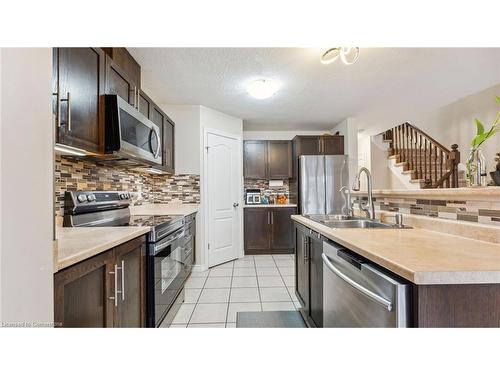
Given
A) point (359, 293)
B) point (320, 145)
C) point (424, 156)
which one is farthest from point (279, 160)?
point (359, 293)

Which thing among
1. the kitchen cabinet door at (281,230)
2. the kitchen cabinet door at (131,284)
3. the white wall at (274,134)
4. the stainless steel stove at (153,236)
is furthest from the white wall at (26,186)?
the white wall at (274,134)

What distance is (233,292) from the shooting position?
2.73m

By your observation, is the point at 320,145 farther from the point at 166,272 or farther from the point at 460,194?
the point at 166,272

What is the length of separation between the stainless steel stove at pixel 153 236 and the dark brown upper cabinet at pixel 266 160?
249 cm

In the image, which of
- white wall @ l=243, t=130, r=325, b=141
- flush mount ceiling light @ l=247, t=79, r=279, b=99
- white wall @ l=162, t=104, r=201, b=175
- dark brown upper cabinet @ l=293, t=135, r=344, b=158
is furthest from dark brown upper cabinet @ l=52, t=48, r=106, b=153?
white wall @ l=243, t=130, r=325, b=141

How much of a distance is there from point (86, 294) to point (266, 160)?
3995 mm

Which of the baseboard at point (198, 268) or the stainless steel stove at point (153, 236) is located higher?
the stainless steel stove at point (153, 236)

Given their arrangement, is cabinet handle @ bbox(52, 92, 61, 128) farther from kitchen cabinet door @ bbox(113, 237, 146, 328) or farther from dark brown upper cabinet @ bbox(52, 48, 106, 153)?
kitchen cabinet door @ bbox(113, 237, 146, 328)

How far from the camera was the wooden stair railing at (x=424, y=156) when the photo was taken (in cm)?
386

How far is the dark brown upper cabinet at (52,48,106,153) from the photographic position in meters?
1.30

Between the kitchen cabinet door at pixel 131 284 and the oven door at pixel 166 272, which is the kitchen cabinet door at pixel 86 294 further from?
the oven door at pixel 166 272

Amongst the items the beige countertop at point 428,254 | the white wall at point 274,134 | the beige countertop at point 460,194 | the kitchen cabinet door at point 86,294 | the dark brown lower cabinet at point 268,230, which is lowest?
the dark brown lower cabinet at point 268,230
